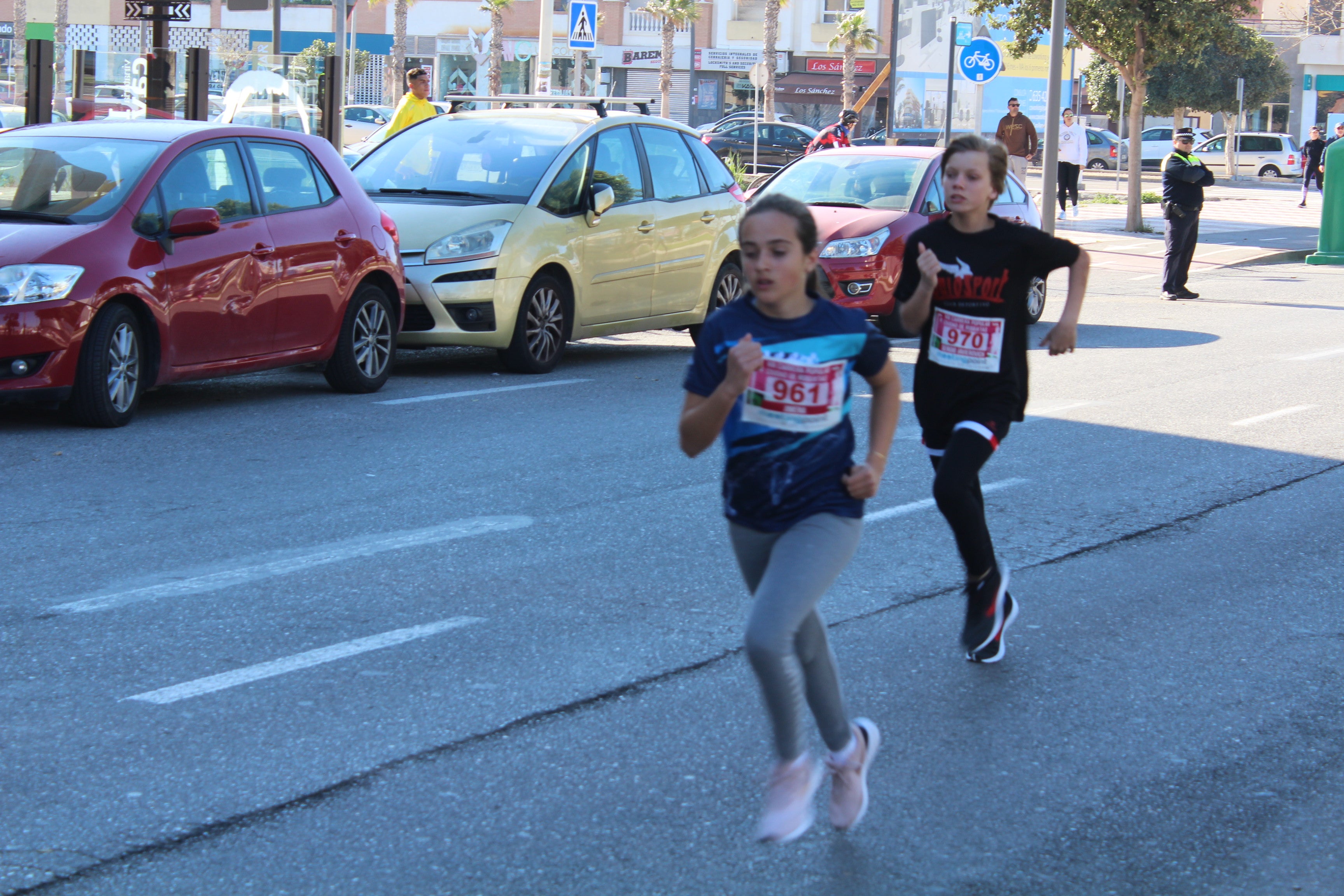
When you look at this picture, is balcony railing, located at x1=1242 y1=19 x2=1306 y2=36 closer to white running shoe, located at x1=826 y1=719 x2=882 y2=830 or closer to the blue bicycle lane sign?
the blue bicycle lane sign

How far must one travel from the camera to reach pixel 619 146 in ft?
40.1

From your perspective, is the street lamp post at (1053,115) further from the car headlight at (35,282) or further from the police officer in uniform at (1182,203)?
the car headlight at (35,282)

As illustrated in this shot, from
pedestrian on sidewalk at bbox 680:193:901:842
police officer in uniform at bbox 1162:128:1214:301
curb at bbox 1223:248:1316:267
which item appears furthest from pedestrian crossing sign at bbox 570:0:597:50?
pedestrian on sidewalk at bbox 680:193:901:842

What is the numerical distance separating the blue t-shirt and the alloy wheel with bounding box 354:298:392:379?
279 inches

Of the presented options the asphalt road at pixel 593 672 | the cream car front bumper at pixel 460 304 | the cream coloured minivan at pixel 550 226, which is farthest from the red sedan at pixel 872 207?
the asphalt road at pixel 593 672

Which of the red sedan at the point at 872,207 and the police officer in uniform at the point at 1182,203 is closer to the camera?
the red sedan at the point at 872,207

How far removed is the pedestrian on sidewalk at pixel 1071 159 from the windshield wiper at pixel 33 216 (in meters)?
21.7

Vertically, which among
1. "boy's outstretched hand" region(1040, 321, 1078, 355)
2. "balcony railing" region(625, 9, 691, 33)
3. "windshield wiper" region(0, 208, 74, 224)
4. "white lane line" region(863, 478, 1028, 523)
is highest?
"balcony railing" region(625, 9, 691, 33)

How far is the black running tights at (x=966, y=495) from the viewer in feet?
16.1

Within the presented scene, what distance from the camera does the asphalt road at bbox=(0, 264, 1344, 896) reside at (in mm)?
3631

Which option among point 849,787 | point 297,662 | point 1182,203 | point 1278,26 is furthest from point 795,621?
point 1278,26

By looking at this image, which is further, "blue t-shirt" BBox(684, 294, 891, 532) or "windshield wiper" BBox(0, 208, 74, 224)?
"windshield wiper" BBox(0, 208, 74, 224)

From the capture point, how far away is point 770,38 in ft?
202

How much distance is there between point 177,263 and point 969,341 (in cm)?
540
